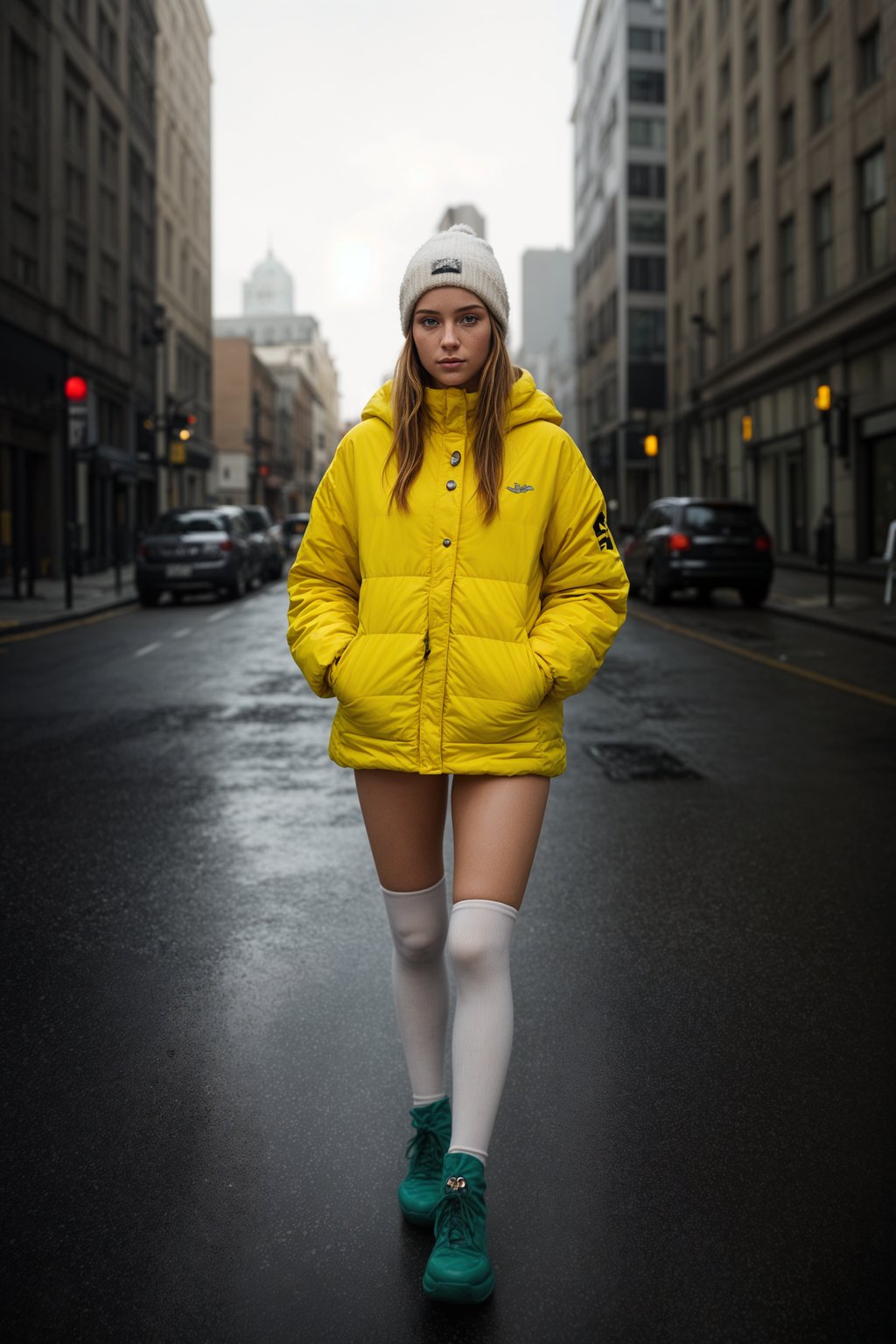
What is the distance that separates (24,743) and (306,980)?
5263 millimetres

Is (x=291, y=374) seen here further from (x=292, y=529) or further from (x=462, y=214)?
(x=292, y=529)

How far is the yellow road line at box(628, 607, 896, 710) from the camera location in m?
11.0

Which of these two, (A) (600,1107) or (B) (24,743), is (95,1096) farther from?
(B) (24,743)

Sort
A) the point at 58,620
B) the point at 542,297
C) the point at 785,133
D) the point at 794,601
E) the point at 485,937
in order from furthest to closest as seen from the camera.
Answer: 1. the point at 542,297
2. the point at 785,133
3. the point at 794,601
4. the point at 58,620
5. the point at 485,937

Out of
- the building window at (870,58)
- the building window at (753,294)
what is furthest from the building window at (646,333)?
the building window at (870,58)

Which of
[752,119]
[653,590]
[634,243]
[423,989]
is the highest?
[634,243]

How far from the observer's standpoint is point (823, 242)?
104 ft

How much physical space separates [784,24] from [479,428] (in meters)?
37.5

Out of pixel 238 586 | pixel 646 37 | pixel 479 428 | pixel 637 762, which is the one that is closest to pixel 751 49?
pixel 646 37

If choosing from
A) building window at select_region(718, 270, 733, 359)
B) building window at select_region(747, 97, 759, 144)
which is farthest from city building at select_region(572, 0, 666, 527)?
building window at select_region(747, 97, 759, 144)

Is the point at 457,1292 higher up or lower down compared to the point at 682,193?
lower down

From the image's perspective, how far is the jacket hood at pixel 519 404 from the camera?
2.64m

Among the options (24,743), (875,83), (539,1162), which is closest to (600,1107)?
(539,1162)

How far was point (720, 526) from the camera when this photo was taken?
20.2 meters
